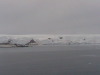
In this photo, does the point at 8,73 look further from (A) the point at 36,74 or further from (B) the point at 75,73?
(B) the point at 75,73

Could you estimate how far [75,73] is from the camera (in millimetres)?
78188

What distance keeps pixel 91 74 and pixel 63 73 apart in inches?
300

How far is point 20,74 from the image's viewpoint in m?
77.1

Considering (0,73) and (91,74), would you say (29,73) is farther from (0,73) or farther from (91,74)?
(91,74)

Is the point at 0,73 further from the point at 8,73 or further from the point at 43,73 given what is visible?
the point at 43,73

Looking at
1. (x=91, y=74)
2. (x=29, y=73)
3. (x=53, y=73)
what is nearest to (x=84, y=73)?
(x=91, y=74)

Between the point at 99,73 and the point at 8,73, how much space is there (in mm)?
24875

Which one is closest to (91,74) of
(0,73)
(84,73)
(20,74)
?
(84,73)

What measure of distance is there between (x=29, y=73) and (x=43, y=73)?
393 cm

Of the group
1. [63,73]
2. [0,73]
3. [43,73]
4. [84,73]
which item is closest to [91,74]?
[84,73]

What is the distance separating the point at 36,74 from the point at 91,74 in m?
14.5

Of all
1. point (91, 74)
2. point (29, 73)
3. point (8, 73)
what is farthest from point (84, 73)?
point (8, 73)

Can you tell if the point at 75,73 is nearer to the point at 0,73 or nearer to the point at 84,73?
the point at 84,73

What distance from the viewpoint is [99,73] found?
78500 mm
